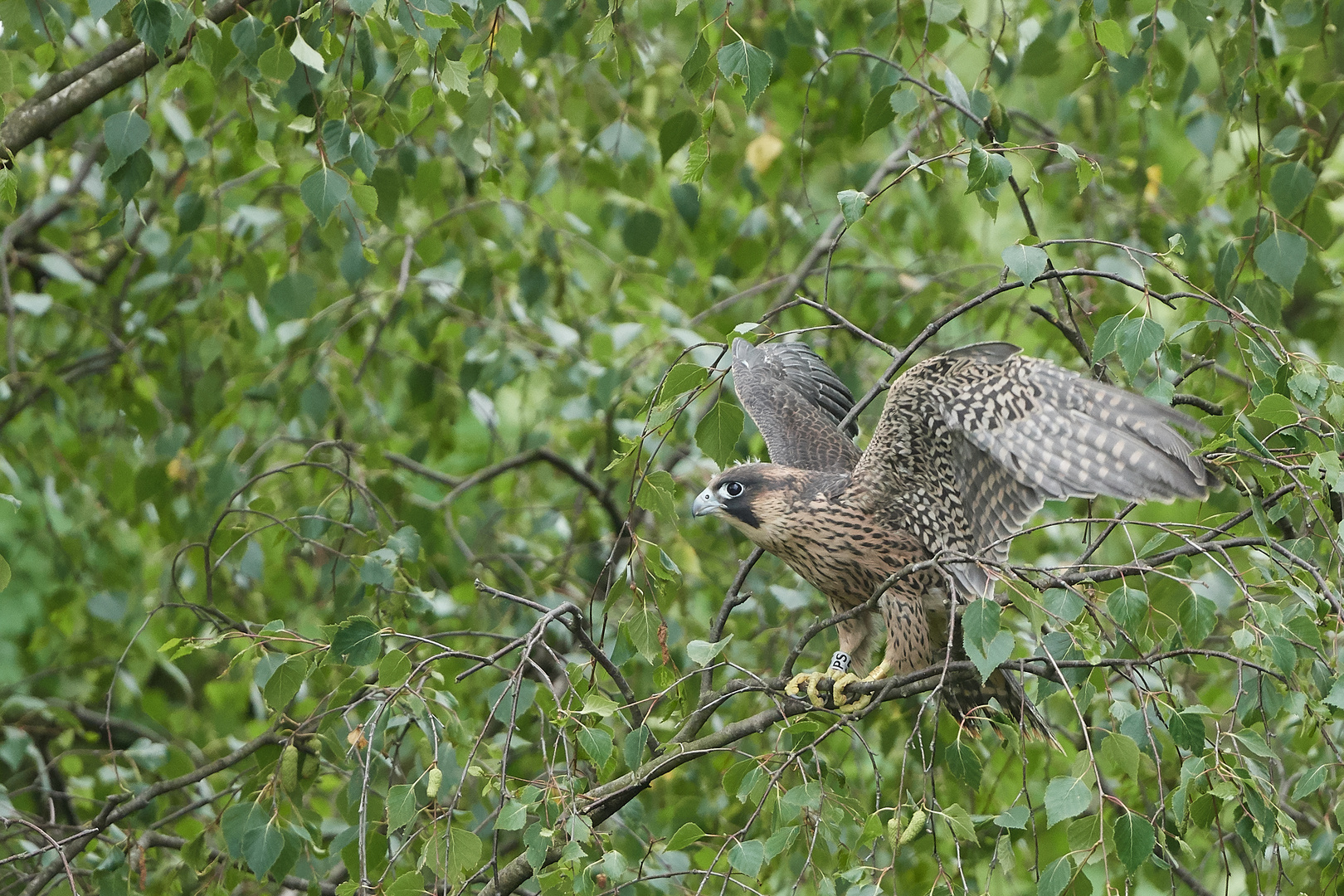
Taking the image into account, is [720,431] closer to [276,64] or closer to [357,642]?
[357,642]

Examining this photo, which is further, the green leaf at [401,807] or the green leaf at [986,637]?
the green leaf at [401,807]

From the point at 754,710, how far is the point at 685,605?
43cm

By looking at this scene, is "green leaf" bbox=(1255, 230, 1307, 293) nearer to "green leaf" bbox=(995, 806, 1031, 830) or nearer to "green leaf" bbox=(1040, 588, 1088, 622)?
"green leaf" bbox=(1040, 588, 1088, 622)

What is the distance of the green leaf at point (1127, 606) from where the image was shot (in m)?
1.70

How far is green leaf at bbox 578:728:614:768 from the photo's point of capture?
1.78 meters

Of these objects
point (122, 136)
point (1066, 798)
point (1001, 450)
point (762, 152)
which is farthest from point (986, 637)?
point (762, 152)

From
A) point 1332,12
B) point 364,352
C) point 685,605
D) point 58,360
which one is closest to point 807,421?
point 685,605

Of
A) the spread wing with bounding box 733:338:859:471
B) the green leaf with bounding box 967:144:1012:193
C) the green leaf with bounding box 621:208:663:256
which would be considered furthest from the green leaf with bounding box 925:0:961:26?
the green leaf with bounding box 621:208:663:256

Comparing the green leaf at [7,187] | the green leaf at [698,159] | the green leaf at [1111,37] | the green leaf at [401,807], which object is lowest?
the green leaf at [401,807]

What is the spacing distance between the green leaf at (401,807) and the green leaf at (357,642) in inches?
9.6

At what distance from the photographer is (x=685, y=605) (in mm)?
3799

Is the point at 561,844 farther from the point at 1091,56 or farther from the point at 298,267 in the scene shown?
the point at 1091,56

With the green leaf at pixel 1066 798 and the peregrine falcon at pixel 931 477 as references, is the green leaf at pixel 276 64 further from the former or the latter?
the green leaf at pixel 1066 798

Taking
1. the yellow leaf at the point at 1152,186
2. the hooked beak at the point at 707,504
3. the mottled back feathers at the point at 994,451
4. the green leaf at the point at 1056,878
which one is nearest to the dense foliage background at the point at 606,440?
the green leaf at the point at 1056,878
